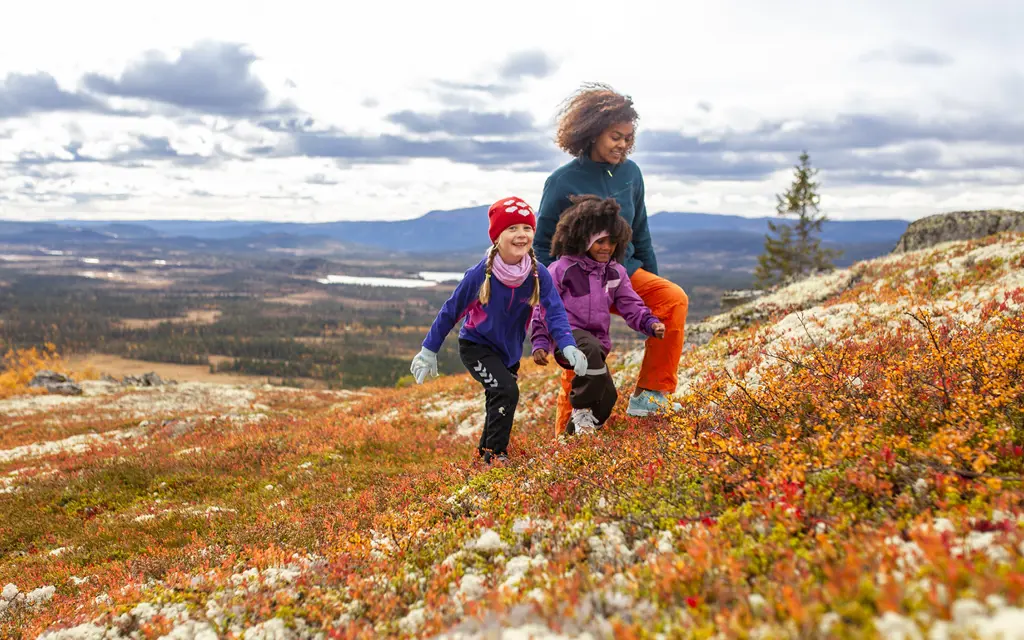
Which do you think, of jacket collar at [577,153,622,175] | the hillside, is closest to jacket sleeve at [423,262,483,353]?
the hillside

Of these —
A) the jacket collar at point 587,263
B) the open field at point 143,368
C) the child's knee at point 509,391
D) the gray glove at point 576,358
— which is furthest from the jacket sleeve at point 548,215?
the open field at point 143,368

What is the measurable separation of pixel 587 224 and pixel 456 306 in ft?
6.15

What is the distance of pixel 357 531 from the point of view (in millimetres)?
5645

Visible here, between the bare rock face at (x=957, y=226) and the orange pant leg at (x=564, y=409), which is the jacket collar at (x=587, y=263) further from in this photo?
the bare rock face at (x=957, y=226)

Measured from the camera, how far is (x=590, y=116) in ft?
23.8

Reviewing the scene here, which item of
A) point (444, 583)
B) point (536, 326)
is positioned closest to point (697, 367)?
point (536, 326)

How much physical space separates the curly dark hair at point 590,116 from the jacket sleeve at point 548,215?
551 millimetres

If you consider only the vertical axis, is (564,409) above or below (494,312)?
below

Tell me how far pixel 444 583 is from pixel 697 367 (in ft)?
26.3

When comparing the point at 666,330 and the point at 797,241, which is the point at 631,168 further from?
the point at 797,241

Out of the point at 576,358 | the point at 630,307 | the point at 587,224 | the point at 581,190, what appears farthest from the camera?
the point at 581,190

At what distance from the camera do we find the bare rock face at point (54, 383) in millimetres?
35344

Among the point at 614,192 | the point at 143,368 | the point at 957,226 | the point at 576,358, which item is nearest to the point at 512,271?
the point at 576,358

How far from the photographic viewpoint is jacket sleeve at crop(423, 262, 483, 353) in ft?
22.1
